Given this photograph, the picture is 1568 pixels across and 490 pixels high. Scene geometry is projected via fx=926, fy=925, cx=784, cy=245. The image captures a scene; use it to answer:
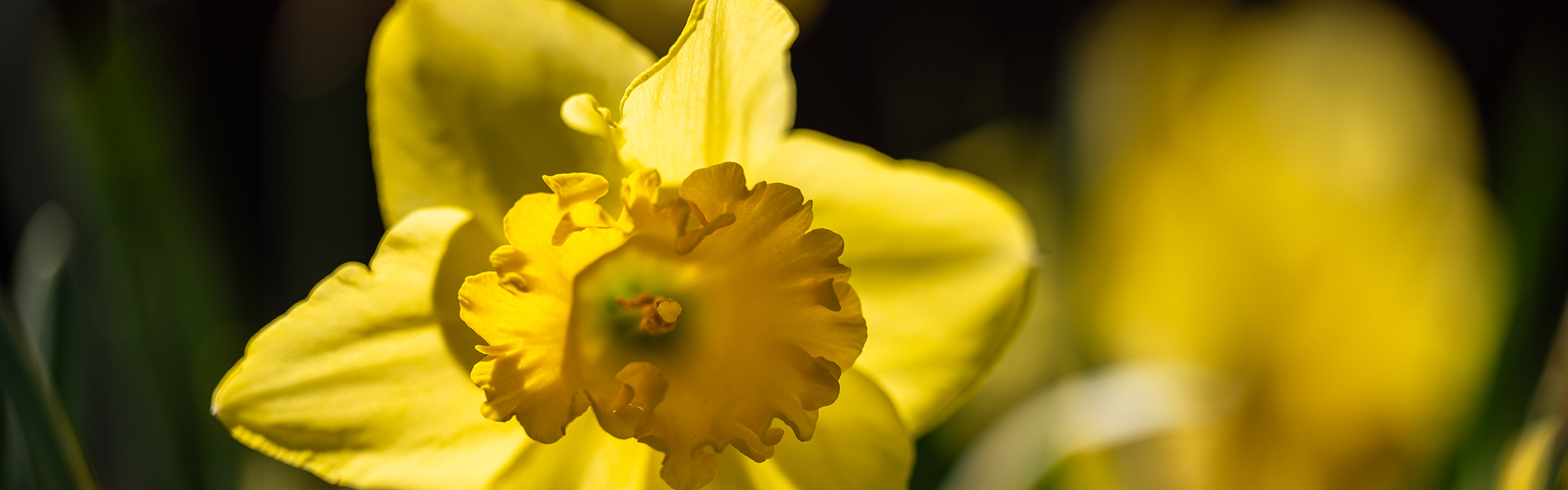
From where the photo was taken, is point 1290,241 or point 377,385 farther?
point 1290,241

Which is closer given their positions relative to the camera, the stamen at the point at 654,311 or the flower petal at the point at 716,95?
the flower petal at the point at 716,95

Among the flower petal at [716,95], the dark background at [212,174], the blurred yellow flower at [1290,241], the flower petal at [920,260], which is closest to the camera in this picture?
the flower petal at [716,95]

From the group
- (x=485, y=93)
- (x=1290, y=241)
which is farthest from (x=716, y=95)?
(x=1290, y=241)

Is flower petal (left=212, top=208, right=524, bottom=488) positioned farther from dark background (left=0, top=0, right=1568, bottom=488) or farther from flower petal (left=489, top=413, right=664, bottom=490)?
dark background (left=0, top=0, right=1568, bottom=488)

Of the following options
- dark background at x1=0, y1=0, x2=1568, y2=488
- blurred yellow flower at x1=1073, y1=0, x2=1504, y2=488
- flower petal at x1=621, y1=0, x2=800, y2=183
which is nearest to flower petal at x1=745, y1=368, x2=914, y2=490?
flower petal at x1=621, y1=0, x2=800, y2=183

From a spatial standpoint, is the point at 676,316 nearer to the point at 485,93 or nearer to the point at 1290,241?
the point at 485,93

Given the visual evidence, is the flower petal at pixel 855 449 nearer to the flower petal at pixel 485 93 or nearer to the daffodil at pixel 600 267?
the daffodil at pixel 600 267


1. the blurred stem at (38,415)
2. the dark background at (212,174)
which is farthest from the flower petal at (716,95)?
the dark background at (212,174)

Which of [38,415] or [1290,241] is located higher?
[38,415]
